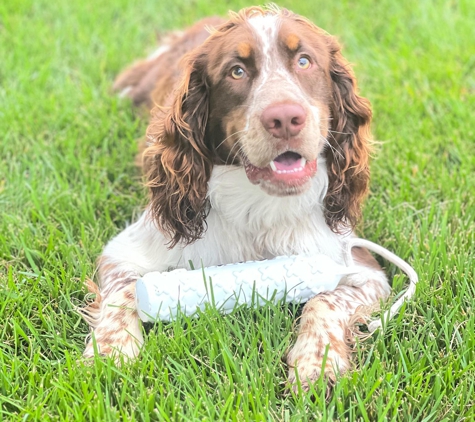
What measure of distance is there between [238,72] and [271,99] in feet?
1.06

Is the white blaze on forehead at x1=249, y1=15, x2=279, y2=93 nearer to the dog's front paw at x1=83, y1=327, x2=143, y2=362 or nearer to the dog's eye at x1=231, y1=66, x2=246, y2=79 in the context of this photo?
the dog's eye at x1=231, y1=66, x2=246, y2=79

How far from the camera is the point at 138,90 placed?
5613 millimetres

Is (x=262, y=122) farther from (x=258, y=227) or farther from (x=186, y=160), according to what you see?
(x=258, y=227)

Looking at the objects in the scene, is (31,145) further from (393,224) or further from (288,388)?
(288,388)

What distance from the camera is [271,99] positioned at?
308 centimetres

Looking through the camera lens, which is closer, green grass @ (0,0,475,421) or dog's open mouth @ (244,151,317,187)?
green grass @ (0,0,475,421)

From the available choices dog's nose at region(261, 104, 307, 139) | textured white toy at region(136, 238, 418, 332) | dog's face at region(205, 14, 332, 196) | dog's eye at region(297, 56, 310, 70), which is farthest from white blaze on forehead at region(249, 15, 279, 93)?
textured white toy at region(136, 238, 418, 332)

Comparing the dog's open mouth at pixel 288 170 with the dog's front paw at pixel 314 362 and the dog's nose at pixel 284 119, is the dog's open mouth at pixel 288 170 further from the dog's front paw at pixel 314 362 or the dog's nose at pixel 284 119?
the dog's front paw at pixel 314 362

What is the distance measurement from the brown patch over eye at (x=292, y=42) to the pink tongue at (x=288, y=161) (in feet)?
1.71

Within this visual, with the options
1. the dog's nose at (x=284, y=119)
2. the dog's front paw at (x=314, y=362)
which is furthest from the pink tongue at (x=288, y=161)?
the dog's front paw at (x=314, y=362)

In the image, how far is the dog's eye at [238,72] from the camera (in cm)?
331

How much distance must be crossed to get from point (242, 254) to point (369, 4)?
4506mm

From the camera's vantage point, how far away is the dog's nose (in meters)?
2.99

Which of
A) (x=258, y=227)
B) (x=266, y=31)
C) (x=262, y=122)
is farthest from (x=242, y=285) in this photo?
(x=266, y=31)
